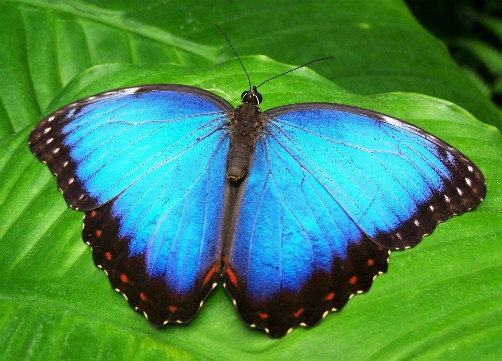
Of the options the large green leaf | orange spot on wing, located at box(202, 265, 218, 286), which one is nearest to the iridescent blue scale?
orange spot on wing, located at box(202, 265, 218, 286)

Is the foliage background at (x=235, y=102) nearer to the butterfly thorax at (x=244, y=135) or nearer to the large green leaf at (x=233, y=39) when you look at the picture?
the large green leaf at (x=233, y=39)

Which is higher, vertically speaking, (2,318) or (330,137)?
(330,137)

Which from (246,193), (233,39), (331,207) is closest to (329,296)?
(331,207)

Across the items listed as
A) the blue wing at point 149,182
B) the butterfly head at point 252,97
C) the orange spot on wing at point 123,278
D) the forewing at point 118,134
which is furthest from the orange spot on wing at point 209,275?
the butterfly head at point 252,97

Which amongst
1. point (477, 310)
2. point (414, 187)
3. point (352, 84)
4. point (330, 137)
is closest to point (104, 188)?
point (330, 137)

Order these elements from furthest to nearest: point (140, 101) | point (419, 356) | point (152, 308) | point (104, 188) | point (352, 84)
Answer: point (352, 84) → point (140, 101) → point (104, 188) → point (152, 308) → point (419, 356)

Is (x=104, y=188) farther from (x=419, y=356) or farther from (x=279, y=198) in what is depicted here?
(x=419, y=356)

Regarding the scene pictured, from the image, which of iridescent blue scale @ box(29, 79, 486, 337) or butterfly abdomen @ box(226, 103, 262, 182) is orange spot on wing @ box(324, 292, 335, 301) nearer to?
iridescent blue scale @ box(29, 79, 486, 337)
